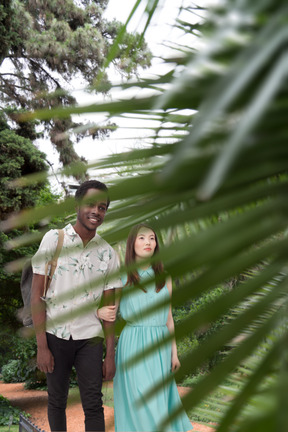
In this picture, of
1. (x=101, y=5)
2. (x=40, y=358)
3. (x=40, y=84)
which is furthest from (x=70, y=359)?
(x=101, y=5)

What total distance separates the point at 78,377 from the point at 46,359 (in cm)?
23

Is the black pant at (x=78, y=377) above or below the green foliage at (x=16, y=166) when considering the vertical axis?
below

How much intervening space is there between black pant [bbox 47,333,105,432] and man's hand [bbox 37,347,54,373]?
0.13ft

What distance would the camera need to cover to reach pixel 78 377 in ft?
11.4

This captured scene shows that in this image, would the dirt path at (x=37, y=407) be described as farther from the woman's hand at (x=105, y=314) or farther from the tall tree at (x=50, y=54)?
the woman's hand at (x=105, y=314)

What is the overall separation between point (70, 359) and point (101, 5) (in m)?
12.8

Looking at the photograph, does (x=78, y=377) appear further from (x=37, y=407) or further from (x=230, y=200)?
(x=37, y=407)

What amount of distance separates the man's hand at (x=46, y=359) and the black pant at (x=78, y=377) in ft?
0.13

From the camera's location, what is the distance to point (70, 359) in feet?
11.5

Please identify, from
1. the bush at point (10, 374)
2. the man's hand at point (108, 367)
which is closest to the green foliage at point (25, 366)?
the bush at point (10, 374)

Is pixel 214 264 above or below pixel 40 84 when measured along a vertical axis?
below

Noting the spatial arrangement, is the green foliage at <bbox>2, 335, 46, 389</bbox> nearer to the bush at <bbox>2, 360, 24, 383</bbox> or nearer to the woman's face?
the bush at <bbox>2, 360, 24, 383</bbox>

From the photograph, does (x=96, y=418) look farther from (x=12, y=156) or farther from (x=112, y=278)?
(x=12, y=156)

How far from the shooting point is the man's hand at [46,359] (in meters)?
3.38
